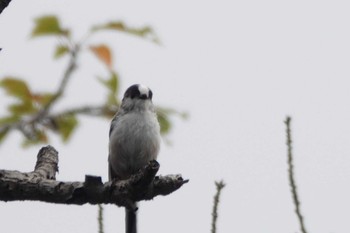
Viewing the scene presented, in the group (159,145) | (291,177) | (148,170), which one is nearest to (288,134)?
(291,177)

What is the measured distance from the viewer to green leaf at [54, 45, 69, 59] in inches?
87.7

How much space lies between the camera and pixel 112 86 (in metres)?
2.24

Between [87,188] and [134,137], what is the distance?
331 centimetres

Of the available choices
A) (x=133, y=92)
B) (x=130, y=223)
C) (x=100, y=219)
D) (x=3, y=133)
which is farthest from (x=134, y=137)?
(x=3, y=133)

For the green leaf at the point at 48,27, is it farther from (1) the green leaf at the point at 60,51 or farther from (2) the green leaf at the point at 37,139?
(2) the green leaf at the point at 37,139

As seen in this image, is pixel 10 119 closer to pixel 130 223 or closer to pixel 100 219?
pixel 100 219

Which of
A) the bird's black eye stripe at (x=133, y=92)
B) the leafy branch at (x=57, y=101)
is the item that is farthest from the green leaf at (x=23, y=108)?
the bird's black eye stripe at (x=133, y=92)

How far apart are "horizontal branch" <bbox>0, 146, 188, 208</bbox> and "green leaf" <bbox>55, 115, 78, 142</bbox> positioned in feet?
3.22

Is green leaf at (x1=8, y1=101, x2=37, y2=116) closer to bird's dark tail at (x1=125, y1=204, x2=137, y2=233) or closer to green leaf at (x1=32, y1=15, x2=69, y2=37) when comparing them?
green leaf at (x1=32, y1=15, x2=69, y2=37)

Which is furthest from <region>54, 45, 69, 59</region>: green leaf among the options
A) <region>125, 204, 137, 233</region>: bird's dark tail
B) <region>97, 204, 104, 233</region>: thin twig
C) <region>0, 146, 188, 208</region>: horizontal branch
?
<region>125, 204, 137, 233</region>: bird's dark tail

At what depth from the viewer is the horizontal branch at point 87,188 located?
2986 mm

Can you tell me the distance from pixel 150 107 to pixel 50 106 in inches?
190

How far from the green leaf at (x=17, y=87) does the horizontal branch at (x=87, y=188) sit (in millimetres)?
940

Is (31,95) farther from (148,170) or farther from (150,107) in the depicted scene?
(150,107)
